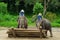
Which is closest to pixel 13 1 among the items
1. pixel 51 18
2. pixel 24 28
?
pixel 51 18

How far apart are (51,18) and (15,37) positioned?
17.6 meters

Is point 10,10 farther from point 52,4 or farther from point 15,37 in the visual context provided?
point 15,37

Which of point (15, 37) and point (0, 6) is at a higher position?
point (0, 6)

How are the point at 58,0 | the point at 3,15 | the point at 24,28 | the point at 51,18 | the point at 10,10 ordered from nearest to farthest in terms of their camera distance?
the point at 24,28, the point at 3,15, the point at 51,18, the point at 58,0, the point at 10,10

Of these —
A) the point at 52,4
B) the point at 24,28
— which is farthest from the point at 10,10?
the point at 24,28

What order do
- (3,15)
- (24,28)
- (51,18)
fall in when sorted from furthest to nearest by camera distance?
(51,18)
(3,15)
(24,28)

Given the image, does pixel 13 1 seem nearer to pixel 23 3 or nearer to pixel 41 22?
pixel 23 3

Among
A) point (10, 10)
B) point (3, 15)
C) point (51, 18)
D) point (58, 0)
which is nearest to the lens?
point (3, 15)

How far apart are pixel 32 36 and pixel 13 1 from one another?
92.9 ft

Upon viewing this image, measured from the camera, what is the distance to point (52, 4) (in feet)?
127

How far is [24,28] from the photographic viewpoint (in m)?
16.3

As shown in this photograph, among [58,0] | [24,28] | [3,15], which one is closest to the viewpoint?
[24,28]

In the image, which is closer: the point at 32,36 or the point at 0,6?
the point at 32,36

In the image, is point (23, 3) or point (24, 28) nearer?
point (24, 28)
